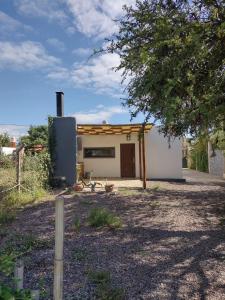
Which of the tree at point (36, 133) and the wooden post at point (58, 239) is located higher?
the tree at point (36, 133)

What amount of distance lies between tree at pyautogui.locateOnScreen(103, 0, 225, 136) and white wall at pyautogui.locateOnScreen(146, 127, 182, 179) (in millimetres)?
15180

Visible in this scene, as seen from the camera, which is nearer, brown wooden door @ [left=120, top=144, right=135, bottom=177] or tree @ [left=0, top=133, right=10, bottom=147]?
brown wooden door @ [left=120, top=144, right=135, bottom=177]

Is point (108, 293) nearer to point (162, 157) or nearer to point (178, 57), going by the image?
point (178, 57)

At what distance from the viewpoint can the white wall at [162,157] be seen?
24.2 metres

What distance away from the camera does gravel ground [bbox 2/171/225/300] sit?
19.7 ft

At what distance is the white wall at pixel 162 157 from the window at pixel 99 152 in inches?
99.7

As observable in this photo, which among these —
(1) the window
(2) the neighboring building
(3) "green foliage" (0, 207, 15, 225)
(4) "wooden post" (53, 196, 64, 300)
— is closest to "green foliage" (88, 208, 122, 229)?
(3) "green foliage" (0, 207, 15, 225)

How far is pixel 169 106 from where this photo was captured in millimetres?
7574

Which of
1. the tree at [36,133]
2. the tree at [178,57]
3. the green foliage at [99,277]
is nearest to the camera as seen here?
the green foliage at [99,277]

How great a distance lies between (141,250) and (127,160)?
711 inches

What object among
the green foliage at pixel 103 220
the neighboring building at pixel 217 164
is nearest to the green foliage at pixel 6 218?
the green foliage at pixel 103 220

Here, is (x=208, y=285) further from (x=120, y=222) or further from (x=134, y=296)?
(x=120, y=222)

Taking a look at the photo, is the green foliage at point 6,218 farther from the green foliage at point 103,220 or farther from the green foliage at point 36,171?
the green foliage at point 36,171

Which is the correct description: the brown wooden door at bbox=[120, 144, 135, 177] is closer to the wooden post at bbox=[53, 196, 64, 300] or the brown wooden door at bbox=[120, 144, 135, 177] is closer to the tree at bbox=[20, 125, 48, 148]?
the tree at bbox=[20, 125, 48, 148]
